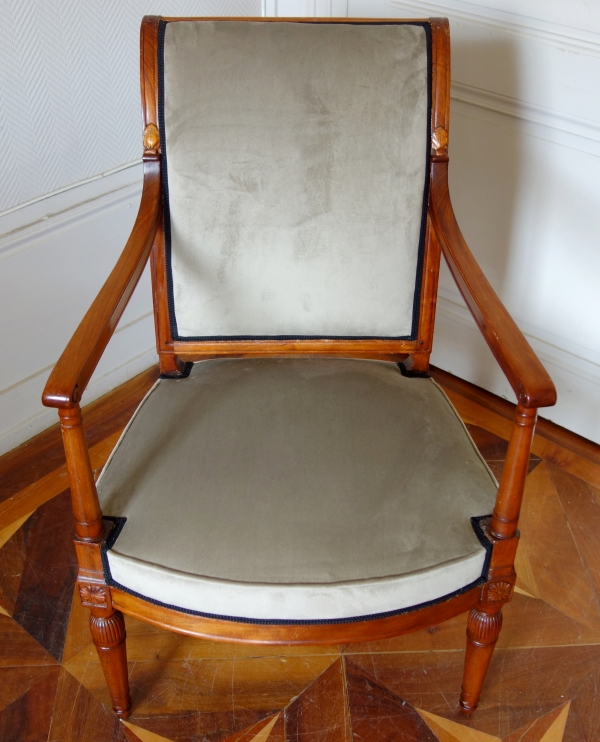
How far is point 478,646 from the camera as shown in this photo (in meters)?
0.99

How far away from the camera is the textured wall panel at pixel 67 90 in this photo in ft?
4.31

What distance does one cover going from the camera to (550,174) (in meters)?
1.44

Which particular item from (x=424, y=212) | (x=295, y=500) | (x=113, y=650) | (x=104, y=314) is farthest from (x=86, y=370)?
(x=424, y=212)

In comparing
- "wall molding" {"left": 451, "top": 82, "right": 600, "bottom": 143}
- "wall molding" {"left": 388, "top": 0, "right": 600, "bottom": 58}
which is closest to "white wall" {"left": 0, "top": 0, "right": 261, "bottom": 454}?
"wall molding" {"left": 388, "top": 0, "right": 600, "bottom": 58}

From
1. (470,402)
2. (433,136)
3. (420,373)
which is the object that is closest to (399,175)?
(433,136)

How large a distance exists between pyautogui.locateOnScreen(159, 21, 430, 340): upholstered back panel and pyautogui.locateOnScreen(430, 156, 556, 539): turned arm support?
0.28 ft

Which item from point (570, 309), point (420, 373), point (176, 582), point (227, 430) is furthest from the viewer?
point (570, 309)

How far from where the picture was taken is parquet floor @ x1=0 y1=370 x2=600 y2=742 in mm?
1078

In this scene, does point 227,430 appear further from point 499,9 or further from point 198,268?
point 499,9

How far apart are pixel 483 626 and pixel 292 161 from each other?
646 millimetres

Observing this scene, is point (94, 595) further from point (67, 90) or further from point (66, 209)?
point (67, 90)

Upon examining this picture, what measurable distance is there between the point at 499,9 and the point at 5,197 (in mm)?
938

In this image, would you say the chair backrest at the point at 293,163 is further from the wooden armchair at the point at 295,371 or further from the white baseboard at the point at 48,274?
the white baseboard at the point at 48,274

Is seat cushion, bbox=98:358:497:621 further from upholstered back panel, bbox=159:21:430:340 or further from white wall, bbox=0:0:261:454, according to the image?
white wall, bbox=0:0:261:454
